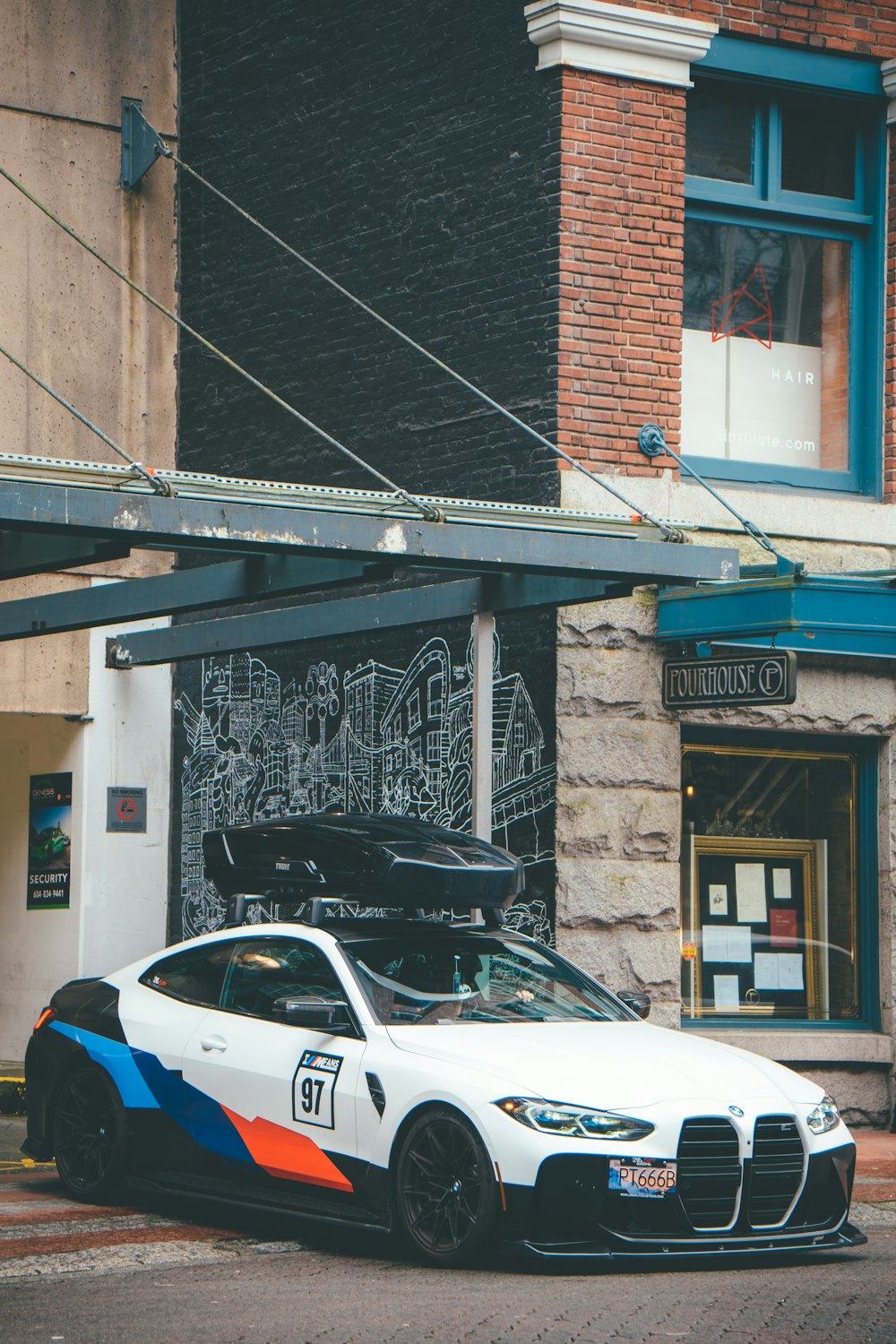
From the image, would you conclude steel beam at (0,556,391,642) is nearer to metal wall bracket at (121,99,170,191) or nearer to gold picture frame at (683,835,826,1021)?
gold picture frame at (683,835,826,1021)

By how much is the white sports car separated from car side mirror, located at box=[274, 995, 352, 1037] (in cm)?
1

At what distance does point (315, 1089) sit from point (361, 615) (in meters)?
3.96

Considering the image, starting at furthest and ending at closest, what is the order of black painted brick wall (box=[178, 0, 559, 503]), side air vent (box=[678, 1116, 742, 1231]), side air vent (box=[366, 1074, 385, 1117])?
black painted brick wall (box=[178, 0, 559, 503]), side air vent (box=[366, 1074, 385, 1117]), side air vent (box=[678, 1116, 742, 1231])

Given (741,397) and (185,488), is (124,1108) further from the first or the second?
(741,397)

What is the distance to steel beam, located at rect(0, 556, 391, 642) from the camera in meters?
10.6

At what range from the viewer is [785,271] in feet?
47.8

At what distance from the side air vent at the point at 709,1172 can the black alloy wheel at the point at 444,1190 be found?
79 centimetres

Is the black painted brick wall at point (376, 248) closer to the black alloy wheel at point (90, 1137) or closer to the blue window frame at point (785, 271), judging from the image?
the blue window frame at point (785, 271)

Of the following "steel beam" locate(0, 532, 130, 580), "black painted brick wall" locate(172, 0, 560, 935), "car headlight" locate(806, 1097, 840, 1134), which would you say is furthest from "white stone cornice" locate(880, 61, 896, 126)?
"car headlight" locate(806, 1097, 840, 1134)

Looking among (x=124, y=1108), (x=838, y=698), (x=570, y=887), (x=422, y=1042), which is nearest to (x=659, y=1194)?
(x=422, y=1042)

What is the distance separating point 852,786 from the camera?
14.4 meters

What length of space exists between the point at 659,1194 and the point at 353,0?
34.4 ft

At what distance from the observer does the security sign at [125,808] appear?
1614cm

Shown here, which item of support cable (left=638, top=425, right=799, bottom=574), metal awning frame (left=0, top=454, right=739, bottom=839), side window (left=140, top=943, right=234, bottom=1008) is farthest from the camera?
support cable (left=638, top=425, right=799, bottom=574)
